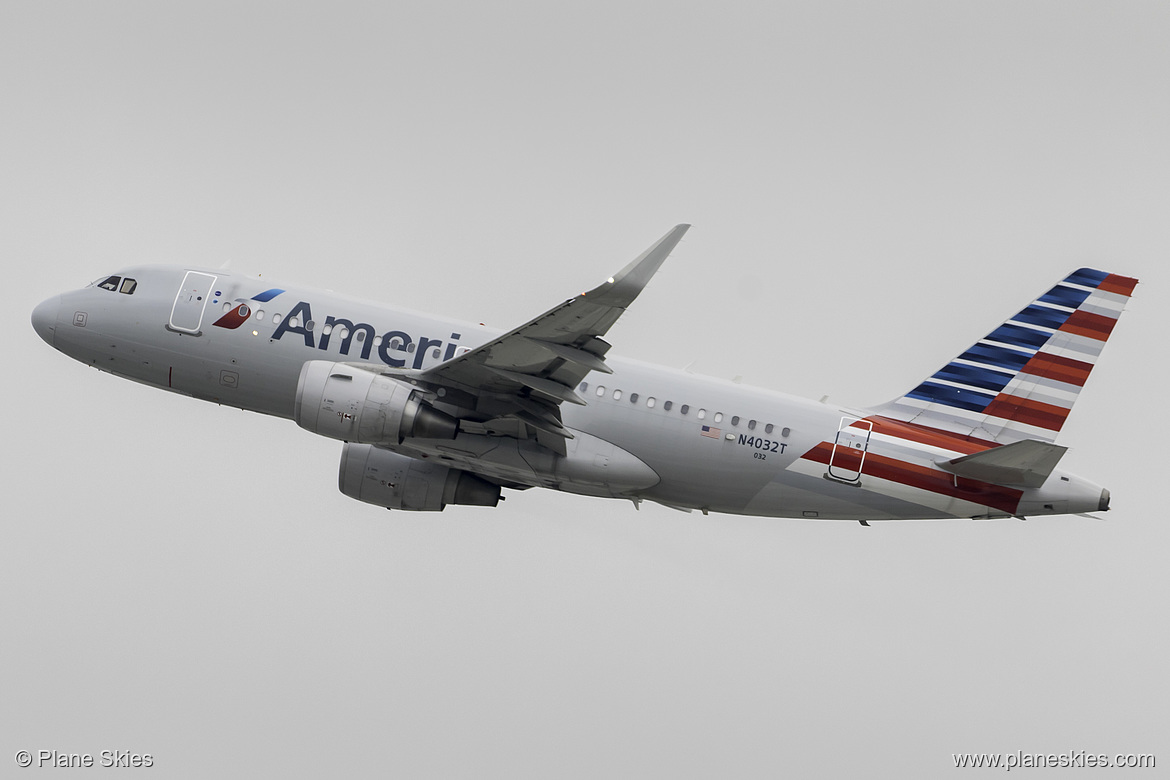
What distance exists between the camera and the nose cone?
36688 mm

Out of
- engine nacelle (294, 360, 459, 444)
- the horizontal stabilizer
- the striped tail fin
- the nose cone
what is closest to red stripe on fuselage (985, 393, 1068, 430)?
the striped tail fin

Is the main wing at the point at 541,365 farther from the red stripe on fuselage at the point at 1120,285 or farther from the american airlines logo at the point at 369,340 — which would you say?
the red stripe on fuselage at the point at 1120,285

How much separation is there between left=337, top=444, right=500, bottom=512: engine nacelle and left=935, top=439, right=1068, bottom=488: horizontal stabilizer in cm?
Answer: 1238

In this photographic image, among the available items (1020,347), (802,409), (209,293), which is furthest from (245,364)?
(1020,347)

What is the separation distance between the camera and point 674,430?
33.2 metres

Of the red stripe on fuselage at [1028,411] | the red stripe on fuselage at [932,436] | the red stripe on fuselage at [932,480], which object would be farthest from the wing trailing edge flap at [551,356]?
the red stripe on fuselage at [1028,411]

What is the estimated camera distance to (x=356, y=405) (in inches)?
1235

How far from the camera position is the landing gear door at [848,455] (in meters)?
33.0

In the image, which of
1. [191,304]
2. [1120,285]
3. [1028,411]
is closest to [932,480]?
[1028,411]

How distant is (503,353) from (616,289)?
4.16m

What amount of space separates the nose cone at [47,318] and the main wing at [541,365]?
36.1 ft

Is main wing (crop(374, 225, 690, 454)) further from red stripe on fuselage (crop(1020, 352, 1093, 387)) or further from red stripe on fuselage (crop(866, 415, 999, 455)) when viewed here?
red stripe on fuselage (crop(1020, 352, 1093, 387))

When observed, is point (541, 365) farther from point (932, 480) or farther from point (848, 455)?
point (932, 480)

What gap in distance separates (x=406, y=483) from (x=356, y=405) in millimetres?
4997
